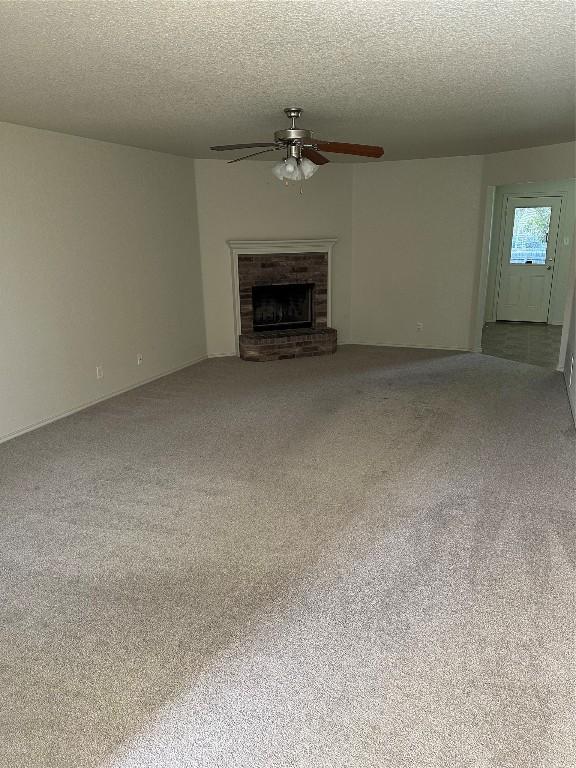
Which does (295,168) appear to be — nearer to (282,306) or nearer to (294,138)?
(294,138)

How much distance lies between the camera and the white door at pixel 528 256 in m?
8.01

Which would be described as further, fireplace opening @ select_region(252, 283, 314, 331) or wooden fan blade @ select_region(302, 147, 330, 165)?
fireplace opening @ select_region(252, 283, 314, 331)

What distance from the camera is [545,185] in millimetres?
7773

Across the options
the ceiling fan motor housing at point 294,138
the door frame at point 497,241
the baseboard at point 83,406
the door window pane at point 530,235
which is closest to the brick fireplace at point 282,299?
the baseboard at point 83,406

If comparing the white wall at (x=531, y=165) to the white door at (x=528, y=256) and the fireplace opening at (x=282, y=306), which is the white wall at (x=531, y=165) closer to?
the white door at (x=528, y=256)

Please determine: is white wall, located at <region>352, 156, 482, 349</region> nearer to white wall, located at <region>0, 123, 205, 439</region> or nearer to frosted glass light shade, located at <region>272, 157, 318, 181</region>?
white wall, located at <region>0, 123, 205, 439</region>

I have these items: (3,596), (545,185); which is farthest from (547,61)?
(545,185)

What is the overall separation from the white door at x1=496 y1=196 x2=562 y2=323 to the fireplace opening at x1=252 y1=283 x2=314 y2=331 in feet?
11.5

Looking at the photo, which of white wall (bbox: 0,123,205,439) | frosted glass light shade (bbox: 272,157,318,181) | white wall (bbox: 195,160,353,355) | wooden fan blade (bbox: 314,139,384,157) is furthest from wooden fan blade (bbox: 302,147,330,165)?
white wall (bbox: 195,160,353,355)

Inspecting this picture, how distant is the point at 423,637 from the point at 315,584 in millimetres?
530

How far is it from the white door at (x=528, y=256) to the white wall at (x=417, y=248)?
2.25 metres

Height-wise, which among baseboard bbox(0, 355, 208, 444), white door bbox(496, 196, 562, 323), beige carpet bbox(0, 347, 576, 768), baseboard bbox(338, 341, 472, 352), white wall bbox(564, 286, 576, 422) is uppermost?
white door bbox(496, 196, 562, 323)

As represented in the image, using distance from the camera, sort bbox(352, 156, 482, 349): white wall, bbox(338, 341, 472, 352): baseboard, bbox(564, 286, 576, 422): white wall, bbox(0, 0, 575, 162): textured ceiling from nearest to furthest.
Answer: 1. bbox(0, 0, 575, 162): textured ceiling
2. bbox(564, 286, 576, 422): white wall
3. bbox(352, 156, 482, 349): white wall
4. bbox(338, 341, 472, 352): baseboard

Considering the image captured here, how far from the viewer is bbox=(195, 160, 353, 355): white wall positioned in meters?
6.25
